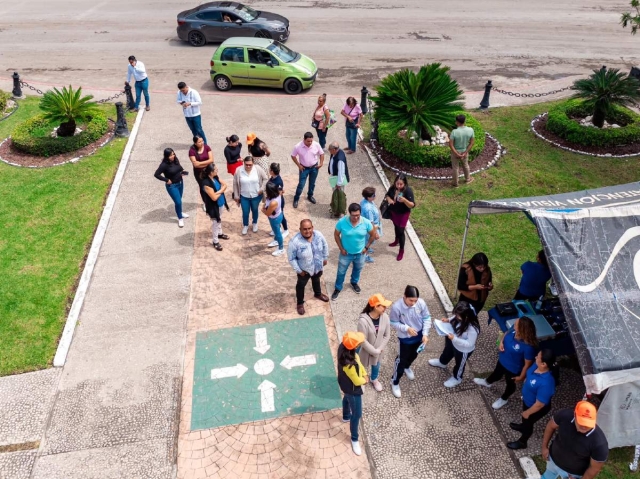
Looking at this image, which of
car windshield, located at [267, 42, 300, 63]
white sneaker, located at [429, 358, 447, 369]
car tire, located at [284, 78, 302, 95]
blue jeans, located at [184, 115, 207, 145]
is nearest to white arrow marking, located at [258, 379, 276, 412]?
white sneaker, located at [429, 358, 447, 369]

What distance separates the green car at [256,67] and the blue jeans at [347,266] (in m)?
9.72

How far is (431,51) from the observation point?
2025cm

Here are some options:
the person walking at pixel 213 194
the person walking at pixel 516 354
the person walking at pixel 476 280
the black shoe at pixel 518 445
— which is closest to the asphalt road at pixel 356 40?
the person walking at pixel 213 194

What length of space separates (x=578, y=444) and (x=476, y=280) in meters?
2.71

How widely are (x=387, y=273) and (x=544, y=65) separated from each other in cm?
1442

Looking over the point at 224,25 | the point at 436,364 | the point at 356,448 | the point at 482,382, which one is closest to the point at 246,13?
the point at 224,25

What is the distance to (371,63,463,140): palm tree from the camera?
11.8m

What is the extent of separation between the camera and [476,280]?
291 inches

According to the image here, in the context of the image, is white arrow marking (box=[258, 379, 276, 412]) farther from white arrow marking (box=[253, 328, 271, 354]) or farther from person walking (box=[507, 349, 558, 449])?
person walking (box=[507, 349, 558, 449])

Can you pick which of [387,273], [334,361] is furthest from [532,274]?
[334,361]

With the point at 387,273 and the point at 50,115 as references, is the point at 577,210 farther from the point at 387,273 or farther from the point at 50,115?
the point at 50,115

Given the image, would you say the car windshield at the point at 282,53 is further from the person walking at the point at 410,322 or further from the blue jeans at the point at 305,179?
the person walking at the point at 410,322

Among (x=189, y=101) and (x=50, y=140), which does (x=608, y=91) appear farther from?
(x=50, y=140)

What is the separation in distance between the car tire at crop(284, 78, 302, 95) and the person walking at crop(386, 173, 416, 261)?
8630 mm
